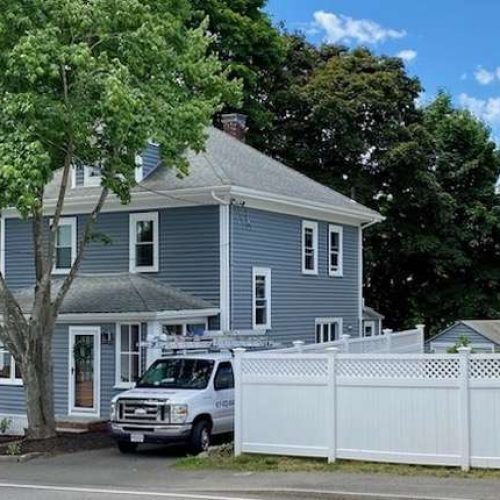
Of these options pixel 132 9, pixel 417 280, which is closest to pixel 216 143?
pixel 132 9

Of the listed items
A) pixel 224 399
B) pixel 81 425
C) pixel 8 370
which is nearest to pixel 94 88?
pixel 224 399

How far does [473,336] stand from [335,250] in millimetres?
8055

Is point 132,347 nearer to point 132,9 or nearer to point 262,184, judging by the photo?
point 262,184

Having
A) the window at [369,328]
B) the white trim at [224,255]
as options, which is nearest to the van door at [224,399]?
the white trim at [224,255]

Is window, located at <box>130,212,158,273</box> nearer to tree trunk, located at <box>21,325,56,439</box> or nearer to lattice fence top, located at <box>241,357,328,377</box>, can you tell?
tree trunk, located at <box>21,325,56,439</box>

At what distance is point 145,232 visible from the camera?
25391 mm

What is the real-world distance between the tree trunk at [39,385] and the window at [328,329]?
11016 millimetres

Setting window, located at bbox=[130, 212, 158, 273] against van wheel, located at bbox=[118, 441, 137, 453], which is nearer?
van wheel, located at bbox=[118, 441, 137, 453]

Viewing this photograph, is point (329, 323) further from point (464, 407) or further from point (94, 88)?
point (464, 407)

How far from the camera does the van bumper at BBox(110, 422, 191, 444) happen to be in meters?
16.7

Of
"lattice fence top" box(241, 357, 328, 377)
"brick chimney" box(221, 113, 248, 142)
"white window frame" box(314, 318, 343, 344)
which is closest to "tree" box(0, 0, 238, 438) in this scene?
"lattice fence top" box(241, 357, 328, 377)

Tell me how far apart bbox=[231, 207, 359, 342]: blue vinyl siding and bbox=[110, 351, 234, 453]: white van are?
5.98m

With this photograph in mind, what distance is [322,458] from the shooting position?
1499 cm

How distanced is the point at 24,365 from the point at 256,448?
6381mm
